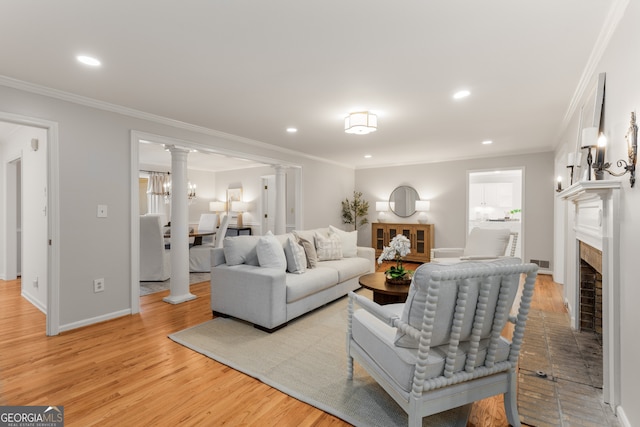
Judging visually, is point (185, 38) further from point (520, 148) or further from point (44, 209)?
point (520, 148)

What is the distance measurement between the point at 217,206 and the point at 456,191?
629 cm

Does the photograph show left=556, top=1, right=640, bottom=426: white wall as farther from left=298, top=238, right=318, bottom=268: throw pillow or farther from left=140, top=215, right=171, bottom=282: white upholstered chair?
left=140, top=215, right=171, bottom=282: white upholstered chair

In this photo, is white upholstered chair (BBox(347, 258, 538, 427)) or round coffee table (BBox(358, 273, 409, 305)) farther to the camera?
round coffee table (BBox(358, 273, 409, 305))

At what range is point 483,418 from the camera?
1.81 metres

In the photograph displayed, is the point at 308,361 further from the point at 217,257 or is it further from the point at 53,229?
the point at 53,229

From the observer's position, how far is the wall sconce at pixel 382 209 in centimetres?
728

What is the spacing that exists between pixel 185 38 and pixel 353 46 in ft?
3.67

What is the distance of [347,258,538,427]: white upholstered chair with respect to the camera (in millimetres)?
1422

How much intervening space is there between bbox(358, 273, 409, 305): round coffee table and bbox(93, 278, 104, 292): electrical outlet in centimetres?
275

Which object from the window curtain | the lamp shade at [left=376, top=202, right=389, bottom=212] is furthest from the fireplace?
the window curtain

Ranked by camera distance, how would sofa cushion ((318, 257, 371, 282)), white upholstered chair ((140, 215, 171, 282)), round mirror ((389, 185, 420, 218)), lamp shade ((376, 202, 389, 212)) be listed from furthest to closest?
lamp shade ((376, 202, 389, 212)) < round mirror ((389, 185, 420, 218)) < white upholstered chair ((140, 215, 171, 282)) < sofa cushion ((318, 257, 371, 282))

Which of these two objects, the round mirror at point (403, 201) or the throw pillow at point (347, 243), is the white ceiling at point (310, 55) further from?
the round mirror at point (403, 201)

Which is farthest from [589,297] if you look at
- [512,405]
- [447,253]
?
[512,405]

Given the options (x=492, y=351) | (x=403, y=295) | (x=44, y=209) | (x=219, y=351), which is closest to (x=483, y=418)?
(x=492, y=351)
